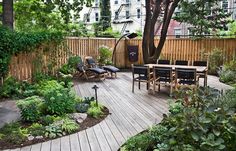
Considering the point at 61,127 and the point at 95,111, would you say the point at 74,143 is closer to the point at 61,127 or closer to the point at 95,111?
the point at 61,127

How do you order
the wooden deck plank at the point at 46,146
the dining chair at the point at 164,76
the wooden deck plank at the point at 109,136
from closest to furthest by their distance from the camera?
the wooden deck plank at the point at 46,146, the wooden deck plank at the point at 109,136, the dining chair at the point at 164,76

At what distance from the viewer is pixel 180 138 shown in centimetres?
290

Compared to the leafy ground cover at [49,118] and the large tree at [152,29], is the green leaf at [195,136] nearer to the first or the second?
the leafy ground cover at [49,118]

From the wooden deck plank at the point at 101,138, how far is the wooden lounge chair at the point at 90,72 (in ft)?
18.8

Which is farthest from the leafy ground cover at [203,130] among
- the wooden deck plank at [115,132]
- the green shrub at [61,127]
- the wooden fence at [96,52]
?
the wooden fence at [96,52]

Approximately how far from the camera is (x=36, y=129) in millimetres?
4832

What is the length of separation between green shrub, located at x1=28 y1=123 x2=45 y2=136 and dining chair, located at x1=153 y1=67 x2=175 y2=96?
14.3ft

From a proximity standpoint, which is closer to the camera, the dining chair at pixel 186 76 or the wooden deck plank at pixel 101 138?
the wooden deck plank at pixel 101 138

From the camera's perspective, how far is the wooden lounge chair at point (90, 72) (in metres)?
10.9

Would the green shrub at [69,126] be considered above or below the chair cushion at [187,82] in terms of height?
below

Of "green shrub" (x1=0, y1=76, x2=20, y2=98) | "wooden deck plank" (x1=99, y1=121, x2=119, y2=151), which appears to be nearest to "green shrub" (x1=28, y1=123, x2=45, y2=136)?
"wooden deck plank" (x1=99, y1=121, x2=119, y2=151)

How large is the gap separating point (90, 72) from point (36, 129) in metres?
6.77

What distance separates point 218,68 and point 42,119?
32.1 ft

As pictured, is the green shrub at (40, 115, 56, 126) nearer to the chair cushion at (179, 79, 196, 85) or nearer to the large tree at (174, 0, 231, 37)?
the chair cushion at (179, 79, 196, 85)
